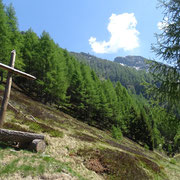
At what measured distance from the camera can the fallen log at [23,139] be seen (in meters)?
6.80

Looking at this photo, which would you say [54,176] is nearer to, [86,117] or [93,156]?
[93,156]

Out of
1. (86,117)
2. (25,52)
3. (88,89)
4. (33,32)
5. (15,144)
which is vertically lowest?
(86,117)

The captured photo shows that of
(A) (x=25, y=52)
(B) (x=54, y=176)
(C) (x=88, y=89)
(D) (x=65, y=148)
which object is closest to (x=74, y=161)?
(D) (x=65, y=148)

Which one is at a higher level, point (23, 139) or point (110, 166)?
point (23, 139)

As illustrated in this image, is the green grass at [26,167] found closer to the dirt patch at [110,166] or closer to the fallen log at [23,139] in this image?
the fallen log at [23,139]

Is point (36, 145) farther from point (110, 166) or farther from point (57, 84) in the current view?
point (57, 84)

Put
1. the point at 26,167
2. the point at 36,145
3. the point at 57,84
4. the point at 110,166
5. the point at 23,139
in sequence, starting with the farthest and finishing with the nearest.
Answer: the point at 57,84 → the point at 110,166 → the point at 23,139 → the point at 36,145 → the point at 26,167

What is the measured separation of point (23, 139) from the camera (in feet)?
23.3

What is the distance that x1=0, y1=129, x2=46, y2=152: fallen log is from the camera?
680 cm

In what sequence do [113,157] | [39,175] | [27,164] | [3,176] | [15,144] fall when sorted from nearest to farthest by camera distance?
[3,176] < [39,175] < [27,164] < [15,144] < [113,157]

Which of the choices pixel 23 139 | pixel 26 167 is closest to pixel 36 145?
pixel 23 139

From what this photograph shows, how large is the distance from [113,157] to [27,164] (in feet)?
21.5

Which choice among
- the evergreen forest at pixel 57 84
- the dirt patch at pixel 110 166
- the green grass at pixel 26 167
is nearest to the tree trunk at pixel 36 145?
the green grass at pixel 26 167

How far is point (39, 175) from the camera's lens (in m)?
4.84
